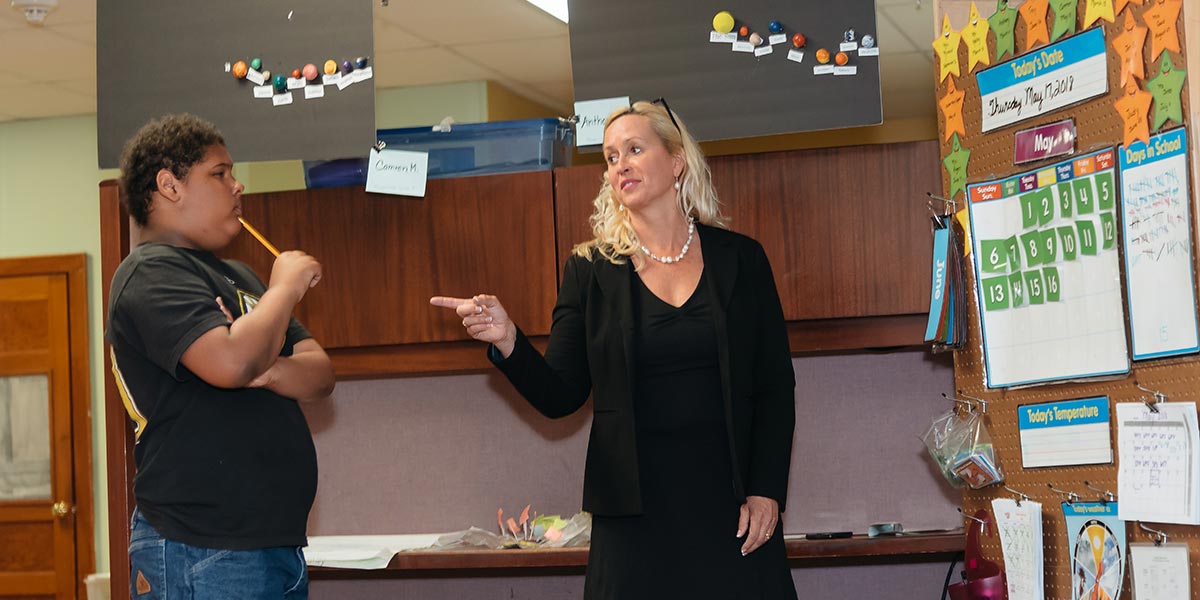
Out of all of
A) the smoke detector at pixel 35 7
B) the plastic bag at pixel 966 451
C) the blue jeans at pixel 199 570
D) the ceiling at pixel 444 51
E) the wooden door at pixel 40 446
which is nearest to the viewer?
the blue jeans at pixel 199 570

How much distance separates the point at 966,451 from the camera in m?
2.33

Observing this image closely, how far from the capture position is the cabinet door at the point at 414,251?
2848mm

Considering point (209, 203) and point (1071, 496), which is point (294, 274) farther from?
point (1071, 496)

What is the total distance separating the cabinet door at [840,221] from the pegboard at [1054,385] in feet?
0.65

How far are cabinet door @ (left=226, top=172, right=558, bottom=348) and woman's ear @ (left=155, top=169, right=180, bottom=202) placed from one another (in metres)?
0.87

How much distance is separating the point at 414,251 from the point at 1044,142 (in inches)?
58.4

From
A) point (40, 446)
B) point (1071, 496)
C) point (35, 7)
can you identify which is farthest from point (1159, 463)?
point (40, 446)

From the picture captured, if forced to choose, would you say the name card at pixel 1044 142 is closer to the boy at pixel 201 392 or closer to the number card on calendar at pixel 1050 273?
the number card on calendar at pixel 1050 273

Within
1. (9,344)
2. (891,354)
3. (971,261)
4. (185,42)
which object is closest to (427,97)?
(9,344)

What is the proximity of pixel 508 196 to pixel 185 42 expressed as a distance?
89cm

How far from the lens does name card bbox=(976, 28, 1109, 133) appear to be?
78.6 inches

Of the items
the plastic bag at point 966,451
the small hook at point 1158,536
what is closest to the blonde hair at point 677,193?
the plastic bag at point 966,451

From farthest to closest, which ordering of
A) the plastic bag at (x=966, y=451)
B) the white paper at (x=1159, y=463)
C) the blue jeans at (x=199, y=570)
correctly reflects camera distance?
the plastic bag at (x=966, y=451) < the blue jeans at (x=199, y=570) < the white paper at (x=1159, y=463)

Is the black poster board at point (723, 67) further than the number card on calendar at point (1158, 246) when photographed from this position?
Yes
